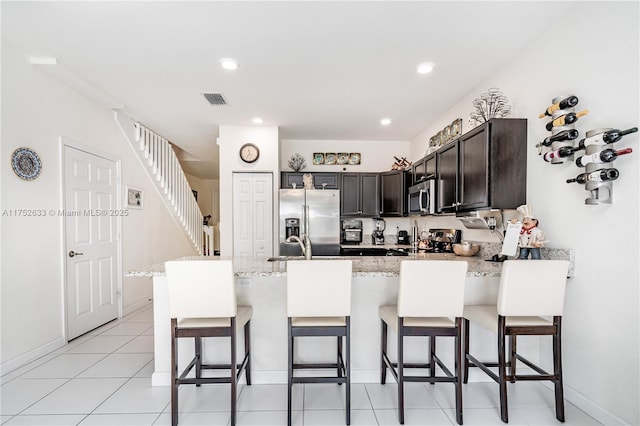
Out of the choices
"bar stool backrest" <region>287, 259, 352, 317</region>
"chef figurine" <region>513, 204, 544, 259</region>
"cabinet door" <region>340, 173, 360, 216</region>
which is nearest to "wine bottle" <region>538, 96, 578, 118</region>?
"chef figurine" <region>513, 204, 544, 259</region>

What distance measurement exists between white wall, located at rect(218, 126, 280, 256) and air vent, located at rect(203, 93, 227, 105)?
0.97 meters

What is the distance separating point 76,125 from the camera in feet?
11.0

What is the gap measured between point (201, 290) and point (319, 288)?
75 centimetres

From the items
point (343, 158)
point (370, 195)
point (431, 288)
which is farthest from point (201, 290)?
point (343, 158)

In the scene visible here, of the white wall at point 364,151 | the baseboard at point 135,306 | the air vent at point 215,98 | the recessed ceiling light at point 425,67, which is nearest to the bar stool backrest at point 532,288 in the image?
the recessed ceiling light at point 425,67

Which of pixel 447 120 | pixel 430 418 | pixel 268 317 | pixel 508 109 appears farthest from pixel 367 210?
pixel 430 418

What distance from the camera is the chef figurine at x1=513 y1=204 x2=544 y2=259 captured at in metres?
2.24

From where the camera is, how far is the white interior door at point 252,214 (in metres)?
4.64

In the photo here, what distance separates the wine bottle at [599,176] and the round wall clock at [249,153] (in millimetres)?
3784

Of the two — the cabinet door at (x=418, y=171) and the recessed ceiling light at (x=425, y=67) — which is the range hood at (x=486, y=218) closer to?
the cabinet door at (x=418, y=171)

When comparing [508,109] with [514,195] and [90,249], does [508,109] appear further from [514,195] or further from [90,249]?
[90,249]

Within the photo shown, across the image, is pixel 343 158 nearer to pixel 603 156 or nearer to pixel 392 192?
pixel 392 192

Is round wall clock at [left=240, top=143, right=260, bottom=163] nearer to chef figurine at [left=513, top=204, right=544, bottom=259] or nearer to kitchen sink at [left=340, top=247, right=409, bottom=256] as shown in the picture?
kitchen sink at [left=340, top=247, right=409, bottom=256]

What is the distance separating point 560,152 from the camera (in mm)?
2049
